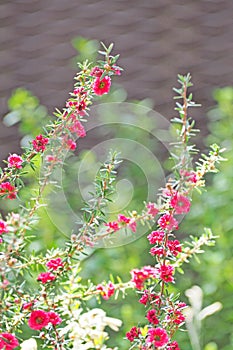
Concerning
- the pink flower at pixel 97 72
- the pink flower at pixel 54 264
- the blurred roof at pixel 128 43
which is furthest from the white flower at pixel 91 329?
the blurred roof at pixel 128 43

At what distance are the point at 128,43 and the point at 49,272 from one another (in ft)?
8.64

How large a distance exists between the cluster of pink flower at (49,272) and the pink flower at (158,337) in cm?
16

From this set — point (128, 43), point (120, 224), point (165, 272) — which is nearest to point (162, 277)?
point (165, 272)

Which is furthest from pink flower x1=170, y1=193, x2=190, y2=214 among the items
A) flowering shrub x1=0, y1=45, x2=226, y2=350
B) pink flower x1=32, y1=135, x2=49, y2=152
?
pink flower x1=32, y1=135, x2=49, y2=152

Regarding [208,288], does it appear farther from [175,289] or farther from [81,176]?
[81,176]

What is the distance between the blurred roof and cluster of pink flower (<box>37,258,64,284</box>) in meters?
2.41

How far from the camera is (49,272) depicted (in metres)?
1.09

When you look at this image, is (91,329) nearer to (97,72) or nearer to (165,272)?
(165,272)

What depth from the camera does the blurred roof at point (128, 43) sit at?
356 cm

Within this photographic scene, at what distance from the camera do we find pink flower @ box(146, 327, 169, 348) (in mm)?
1014

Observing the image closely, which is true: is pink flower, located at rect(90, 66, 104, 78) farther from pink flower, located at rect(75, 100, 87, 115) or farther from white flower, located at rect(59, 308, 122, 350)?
white flower, located at rect(59, 308, 122, 350)

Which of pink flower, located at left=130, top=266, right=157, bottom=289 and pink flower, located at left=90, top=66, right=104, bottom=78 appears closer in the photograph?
pink flower, located at left=130, top=266, right=157, bottom=289

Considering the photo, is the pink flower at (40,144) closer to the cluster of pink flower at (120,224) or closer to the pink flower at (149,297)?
the cluster of pink flower at (120,224)

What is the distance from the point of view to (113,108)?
2619 millimetres
